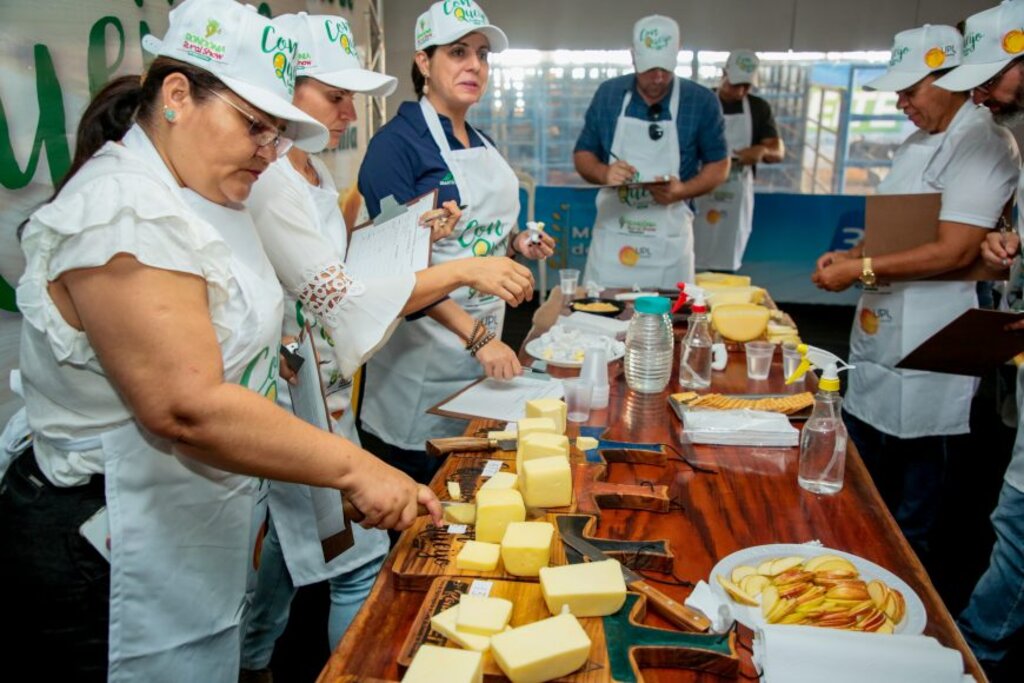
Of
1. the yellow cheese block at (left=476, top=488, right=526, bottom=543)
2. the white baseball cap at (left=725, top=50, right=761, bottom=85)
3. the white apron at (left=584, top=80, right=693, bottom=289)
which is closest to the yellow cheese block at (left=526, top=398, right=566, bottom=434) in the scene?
the yellow cheese block at (left=476, top=488, right=526, bottom=543)

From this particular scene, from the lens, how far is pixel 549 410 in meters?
1.71

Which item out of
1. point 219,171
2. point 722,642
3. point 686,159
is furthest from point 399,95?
point 722,642

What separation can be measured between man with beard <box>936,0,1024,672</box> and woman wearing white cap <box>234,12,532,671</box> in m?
1.41

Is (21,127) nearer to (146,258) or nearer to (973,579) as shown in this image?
(146,258)

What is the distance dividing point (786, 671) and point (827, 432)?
2.24ft

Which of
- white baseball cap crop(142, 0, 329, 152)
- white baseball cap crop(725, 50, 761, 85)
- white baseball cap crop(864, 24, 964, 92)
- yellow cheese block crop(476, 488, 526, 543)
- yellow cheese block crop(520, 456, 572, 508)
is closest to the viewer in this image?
white baseball cap crop(142, 0, 329, 152)

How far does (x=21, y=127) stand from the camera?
1828mm

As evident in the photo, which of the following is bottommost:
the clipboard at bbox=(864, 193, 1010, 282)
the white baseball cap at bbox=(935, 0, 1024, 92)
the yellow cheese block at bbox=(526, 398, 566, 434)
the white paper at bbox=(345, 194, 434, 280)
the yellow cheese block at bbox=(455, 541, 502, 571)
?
the yellow cheese block at bbox=(526, 398, 566, 434)

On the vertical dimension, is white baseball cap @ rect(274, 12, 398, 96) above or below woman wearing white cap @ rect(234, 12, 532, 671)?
above

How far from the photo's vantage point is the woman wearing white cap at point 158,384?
1.10 meters

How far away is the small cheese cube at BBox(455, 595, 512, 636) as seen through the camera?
1052 mm

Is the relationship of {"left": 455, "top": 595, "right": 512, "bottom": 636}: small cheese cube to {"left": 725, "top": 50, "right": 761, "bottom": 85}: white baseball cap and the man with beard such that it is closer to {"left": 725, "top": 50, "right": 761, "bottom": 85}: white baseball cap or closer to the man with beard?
the man with beard

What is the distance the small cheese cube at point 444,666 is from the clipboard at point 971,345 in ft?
5.33

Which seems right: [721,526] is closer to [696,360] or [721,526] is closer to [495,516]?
[495,516]
